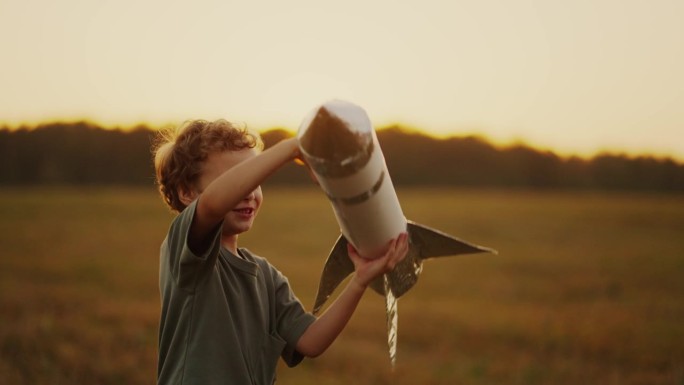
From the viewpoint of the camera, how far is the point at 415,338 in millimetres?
13992

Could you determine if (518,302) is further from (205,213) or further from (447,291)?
(205,213)

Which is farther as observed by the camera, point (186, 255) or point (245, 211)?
point (245, 211)

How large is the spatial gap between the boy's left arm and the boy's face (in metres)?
0.41

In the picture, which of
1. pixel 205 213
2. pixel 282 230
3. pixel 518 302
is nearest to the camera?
pixel 205 213

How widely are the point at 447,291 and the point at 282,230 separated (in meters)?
15.7

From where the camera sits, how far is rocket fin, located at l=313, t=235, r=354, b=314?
3485 mm

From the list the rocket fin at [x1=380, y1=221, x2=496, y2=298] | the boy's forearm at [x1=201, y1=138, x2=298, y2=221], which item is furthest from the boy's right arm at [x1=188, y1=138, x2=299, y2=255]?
the rocket fin at [x1=380, y1=221, x2=496, y2=298]

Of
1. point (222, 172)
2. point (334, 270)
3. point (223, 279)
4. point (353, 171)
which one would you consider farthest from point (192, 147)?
point (334, 270)

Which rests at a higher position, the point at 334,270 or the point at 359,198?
the point at 359,198

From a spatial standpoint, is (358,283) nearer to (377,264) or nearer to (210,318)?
(377,264)

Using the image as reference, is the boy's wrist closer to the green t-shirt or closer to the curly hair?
the green t-shirt

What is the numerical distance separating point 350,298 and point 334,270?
47cm

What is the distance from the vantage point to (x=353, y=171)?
2.63 metres

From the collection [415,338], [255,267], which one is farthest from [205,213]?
[415,338]
